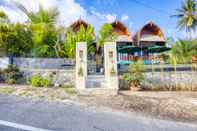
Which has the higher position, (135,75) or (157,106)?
(135,75)

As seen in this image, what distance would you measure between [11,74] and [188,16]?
3107cm

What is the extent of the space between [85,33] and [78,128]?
14.9 metres

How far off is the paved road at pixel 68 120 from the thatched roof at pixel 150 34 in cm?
2115

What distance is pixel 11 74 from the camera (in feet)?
43.3

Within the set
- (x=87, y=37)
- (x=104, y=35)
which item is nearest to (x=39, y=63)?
(x=87, y=37)

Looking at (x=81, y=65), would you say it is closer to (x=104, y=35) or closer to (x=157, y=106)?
Result: (x=157, y=106)

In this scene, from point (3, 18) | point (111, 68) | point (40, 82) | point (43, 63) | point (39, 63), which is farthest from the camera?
point (3, 18)

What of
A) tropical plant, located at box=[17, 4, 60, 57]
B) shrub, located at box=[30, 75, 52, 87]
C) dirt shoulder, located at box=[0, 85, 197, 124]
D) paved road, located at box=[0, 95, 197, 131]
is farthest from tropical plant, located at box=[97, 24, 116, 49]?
paved road, located at box=[0, 95, 197, 131]

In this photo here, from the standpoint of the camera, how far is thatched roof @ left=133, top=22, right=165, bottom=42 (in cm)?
2736

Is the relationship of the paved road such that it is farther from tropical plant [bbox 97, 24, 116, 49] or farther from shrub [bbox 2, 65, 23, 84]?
tropical plant [bbox 97, 24, 116, 49]

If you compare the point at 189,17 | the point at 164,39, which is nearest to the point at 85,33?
the point at 164,39

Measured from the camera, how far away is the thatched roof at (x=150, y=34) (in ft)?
89.8

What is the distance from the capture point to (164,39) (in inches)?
1080

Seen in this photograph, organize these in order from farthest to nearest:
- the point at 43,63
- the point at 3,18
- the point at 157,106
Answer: the point at 3,18, the point at 43,63, the point at 157,106
